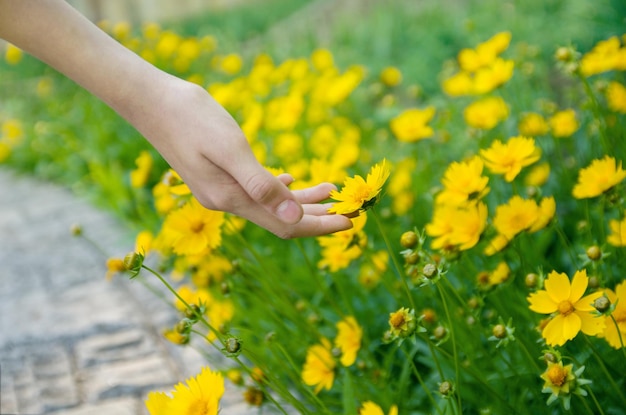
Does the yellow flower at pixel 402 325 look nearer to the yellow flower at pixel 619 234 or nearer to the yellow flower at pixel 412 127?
the yellow flower at pixel 619 234

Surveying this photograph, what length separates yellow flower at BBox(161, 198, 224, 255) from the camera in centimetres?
125

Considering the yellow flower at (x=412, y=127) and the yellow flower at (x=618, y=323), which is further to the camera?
the yellow flower at (x=412, y=127)

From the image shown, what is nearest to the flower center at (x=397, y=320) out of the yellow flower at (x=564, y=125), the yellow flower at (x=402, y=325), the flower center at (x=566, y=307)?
the yellow flower at (x=402, y=325)

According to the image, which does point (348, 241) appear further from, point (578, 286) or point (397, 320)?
point (578, 286)

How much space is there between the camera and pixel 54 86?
5133 mm

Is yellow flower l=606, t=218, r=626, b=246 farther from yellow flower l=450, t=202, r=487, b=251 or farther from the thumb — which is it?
the thumb

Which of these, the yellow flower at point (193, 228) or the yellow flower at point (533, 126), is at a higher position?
the yellow flower at point (193, 228)

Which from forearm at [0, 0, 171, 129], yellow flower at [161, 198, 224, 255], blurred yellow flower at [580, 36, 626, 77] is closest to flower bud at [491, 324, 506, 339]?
yellow flower at [161, 198, 224, 255]

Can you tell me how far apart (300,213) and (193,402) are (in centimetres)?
29

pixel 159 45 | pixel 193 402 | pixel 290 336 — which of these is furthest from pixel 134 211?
pixel 193 402

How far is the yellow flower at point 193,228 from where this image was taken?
1.25m

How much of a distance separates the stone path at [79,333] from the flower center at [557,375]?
0.70 meters

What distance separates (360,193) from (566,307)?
31 cm

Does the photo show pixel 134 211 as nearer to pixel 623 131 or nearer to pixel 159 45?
pixel 159 45
